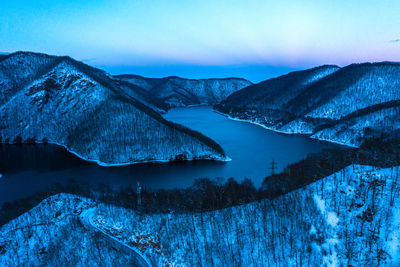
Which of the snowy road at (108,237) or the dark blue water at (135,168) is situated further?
the dark blue water at (135,168)

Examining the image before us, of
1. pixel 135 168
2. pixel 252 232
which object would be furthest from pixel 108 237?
pixel 135 168

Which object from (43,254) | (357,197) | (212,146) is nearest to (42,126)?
(212,146)

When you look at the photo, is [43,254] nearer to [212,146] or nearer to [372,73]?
[212,146]

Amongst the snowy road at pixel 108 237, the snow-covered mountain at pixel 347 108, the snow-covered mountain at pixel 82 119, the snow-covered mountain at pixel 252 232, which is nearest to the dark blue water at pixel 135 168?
the snow-covered mountain at pixel 82 119

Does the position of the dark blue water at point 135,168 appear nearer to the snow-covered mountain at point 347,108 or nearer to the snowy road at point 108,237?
the snow-covered mountain at point 347,108

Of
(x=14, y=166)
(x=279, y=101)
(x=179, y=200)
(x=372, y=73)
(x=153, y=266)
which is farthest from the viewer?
(x=279, y=101)

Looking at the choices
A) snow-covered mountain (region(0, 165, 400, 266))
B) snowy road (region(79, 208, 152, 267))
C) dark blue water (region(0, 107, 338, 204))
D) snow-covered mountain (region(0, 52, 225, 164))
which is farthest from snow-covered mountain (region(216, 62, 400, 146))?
snowy road (region(79, 208, 152, 267))

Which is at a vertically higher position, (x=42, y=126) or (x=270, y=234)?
(x=42, y=126)
